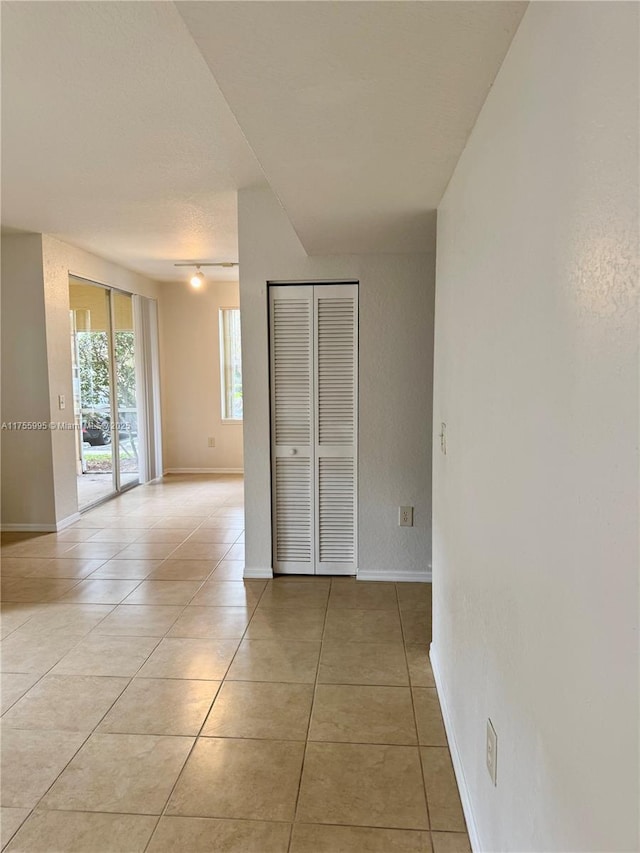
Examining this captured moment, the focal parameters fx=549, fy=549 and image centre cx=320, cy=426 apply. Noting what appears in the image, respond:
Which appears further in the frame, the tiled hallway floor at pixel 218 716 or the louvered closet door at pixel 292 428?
the louvered closet door at pixel 292 428

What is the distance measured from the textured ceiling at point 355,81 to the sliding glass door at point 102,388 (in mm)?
3858

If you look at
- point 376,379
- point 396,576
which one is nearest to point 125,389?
point 376,379

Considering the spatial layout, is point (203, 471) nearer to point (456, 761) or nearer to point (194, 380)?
point (194, 380)

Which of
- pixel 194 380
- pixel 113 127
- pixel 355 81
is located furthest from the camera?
pixel 194 380

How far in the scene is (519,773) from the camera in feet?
3.63

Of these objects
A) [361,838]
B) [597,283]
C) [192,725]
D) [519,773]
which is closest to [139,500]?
[192,725]

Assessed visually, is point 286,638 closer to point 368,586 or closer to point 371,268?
point 368,586

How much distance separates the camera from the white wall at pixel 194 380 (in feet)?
23.2

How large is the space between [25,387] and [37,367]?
20 cm

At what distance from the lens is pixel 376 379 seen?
3383mm

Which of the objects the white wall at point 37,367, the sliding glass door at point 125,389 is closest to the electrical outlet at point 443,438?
Answer: the white wall at point 37,367

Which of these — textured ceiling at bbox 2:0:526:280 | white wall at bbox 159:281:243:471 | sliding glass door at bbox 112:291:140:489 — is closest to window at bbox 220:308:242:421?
white wall at bbox 159:281:243:471

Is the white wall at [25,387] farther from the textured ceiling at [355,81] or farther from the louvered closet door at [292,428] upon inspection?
Answer: the textured ceiling at [355,81]

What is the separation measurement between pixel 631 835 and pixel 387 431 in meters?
2.82
